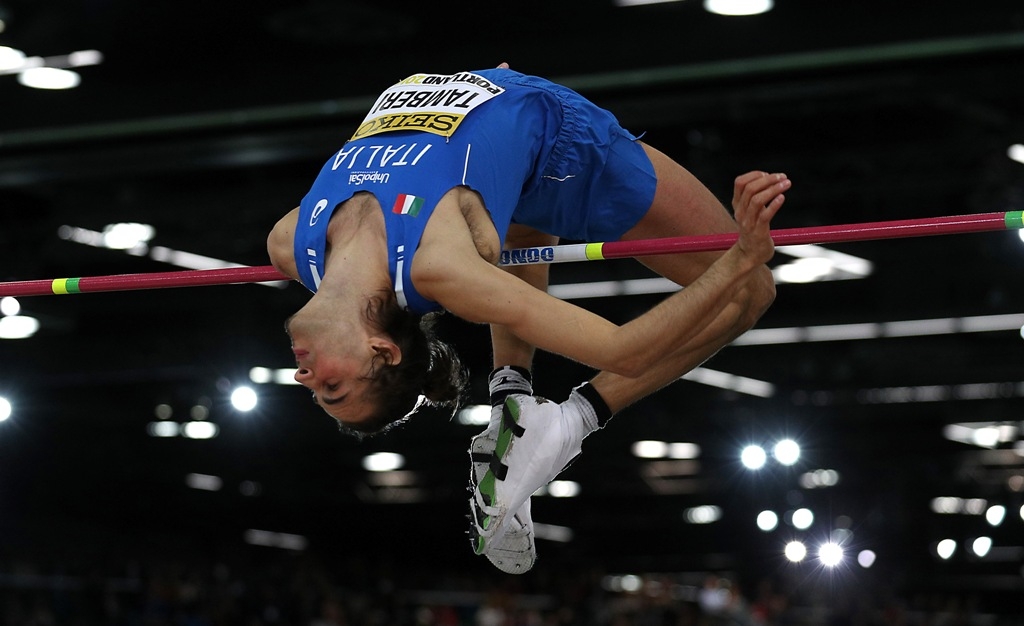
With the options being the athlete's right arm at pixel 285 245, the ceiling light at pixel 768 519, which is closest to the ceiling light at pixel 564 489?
the ceiling light at pixel 768 519

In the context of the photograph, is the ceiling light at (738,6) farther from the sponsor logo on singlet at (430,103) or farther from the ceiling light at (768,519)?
the ceiling light at (768,519)

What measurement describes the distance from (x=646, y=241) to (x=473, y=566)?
23319 millimetres

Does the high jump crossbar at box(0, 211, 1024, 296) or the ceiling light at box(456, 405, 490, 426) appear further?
the ceiling light at box(456, 405, 490, 426)

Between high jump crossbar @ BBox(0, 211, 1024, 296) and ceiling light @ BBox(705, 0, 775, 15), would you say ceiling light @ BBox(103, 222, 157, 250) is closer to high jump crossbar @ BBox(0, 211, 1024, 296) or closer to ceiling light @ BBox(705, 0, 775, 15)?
ceiling light @ BBox(705, 0, 775, 15)

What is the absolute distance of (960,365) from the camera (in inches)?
553

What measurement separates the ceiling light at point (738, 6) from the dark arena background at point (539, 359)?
8 centimetres

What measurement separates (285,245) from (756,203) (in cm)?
124

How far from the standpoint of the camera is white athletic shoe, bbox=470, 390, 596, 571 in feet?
11.8

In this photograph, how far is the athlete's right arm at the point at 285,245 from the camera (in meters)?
3.64

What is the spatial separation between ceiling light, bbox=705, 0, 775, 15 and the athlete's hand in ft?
12.2

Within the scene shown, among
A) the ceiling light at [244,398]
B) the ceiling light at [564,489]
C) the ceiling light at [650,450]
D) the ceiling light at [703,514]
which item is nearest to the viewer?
the ceiling light at [244,398]

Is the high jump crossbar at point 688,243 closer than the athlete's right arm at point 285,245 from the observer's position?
Yes

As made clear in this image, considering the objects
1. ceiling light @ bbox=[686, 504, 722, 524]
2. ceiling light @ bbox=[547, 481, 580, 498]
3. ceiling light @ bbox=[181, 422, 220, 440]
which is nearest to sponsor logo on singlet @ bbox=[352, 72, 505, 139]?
ceiling light @ bbox=[181, 422, 220, 440]

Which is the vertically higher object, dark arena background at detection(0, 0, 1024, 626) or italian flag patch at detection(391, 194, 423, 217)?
dark arena background at detection(0, 0, 1024, 626)
